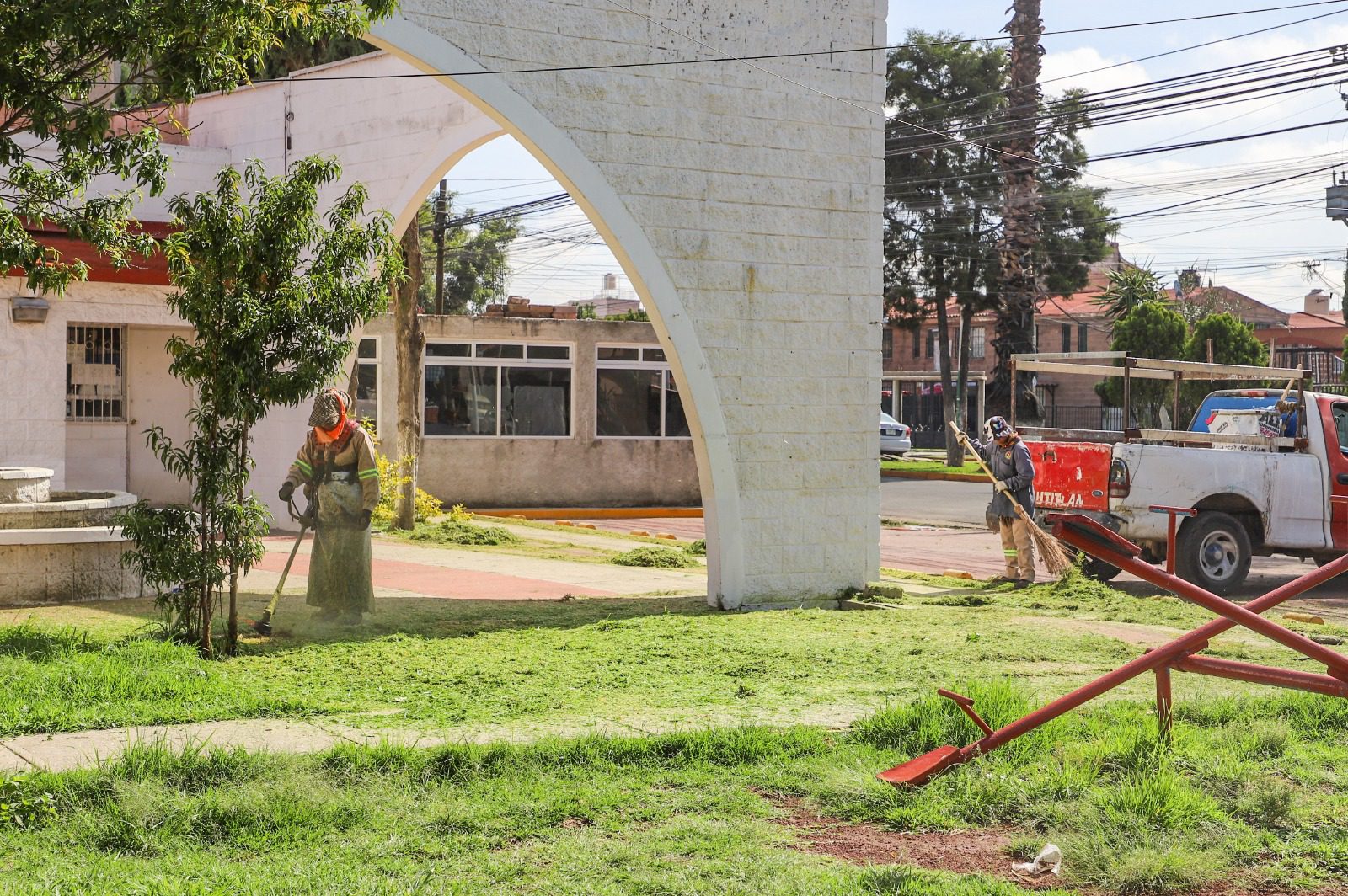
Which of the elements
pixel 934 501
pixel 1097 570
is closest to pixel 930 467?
pixel 934 501

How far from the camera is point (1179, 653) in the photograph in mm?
5637

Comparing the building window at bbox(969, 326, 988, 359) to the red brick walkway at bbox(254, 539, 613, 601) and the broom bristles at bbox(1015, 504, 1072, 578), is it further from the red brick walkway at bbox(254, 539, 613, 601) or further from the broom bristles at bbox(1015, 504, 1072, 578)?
the red brick walkway at bbox(254, 539, 613, 601)

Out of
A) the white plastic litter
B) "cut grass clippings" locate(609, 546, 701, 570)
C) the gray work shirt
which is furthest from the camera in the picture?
"cut grass clippings" locate(609, 546, 701, 570)

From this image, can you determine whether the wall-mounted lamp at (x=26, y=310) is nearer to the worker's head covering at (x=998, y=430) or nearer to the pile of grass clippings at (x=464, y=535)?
the pile of grass clippings at (x=464, y=535)

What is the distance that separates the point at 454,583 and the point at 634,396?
1175cm

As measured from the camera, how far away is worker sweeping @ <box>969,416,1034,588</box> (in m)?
13.6

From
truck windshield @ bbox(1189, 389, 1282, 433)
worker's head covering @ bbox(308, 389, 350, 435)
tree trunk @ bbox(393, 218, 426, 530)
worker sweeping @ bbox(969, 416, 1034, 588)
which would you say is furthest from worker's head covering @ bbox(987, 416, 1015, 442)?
tree trunk @ bbox(393, 218, 426, 530)

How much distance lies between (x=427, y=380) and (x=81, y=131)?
17740mm

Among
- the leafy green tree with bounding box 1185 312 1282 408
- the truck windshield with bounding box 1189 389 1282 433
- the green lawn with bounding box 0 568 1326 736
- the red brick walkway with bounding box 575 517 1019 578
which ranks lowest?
the red brick walkway with bounding box 575 517 1019 578

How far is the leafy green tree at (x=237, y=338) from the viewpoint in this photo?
28.3 ft

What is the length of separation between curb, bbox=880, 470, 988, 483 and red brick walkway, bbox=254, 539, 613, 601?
70.7ft

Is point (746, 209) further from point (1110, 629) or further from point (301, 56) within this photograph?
point (301, 56)

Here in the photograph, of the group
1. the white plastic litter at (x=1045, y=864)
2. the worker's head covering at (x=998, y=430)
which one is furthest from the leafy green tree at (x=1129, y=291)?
the white plastic litter at (x=1045, y=864)

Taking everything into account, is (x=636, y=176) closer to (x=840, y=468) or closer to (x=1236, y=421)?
(x=840, y=468)
